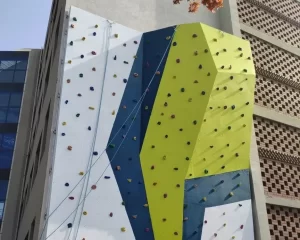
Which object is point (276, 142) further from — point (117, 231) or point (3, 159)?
point (3, 159)

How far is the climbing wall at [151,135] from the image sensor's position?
317 inches

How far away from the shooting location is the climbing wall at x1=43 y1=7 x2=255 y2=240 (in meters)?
8.06

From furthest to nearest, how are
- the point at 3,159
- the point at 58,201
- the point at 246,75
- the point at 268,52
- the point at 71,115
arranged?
the point at 3,159
the point at 268,52
the point at 246,75
the point at 71,115
the point at 58,201

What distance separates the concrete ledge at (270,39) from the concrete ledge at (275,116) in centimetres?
251

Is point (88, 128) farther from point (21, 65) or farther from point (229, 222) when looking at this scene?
point (21, 65)

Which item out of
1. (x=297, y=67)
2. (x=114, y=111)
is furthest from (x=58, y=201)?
(x=297, y=67)

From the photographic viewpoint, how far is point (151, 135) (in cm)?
898

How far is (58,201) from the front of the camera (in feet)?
25.3

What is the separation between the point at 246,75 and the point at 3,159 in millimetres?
18457

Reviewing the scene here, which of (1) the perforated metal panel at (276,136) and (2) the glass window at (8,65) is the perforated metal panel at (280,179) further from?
(2) the glass window at (8,65)

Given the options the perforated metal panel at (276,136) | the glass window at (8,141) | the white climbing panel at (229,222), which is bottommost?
the white climbing panel at (229,222)

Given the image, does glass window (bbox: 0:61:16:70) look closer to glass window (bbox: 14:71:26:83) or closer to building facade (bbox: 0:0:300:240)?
glass window (bbox: 14:71:26:83)

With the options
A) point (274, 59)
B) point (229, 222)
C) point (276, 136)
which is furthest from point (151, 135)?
point (274, 59)

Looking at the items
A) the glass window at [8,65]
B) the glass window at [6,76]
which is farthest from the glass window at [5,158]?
the glass window at [8,65]
